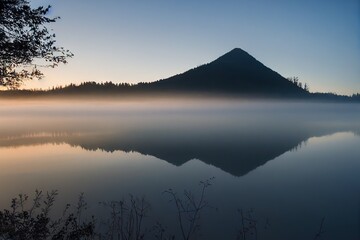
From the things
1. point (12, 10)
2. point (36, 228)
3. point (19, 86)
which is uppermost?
point (12, 10)

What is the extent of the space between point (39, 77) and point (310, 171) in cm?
2431

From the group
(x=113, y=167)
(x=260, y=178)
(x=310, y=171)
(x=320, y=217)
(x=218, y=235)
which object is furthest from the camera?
(x=113, y=167)

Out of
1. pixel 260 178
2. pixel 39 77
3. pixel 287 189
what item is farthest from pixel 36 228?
pixel 260 178

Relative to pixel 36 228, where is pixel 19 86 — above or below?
above

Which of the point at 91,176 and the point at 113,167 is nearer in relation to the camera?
the point at 91,176

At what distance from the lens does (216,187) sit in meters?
23.1

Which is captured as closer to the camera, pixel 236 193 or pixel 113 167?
pixel 236 193

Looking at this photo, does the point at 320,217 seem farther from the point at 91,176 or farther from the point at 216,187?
the point at 91,176

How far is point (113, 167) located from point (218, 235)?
20264 millimetres

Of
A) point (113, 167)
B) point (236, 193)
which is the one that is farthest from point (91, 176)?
point (236, 193)

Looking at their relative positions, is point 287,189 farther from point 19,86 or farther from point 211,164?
point 19,86

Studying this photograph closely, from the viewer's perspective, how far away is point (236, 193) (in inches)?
845

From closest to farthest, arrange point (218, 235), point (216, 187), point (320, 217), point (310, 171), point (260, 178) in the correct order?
point (218, 235) < point (320, 217) < point (216, 187) < point (260, 178) < point (310, 171)

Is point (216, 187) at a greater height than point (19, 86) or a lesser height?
lesser
